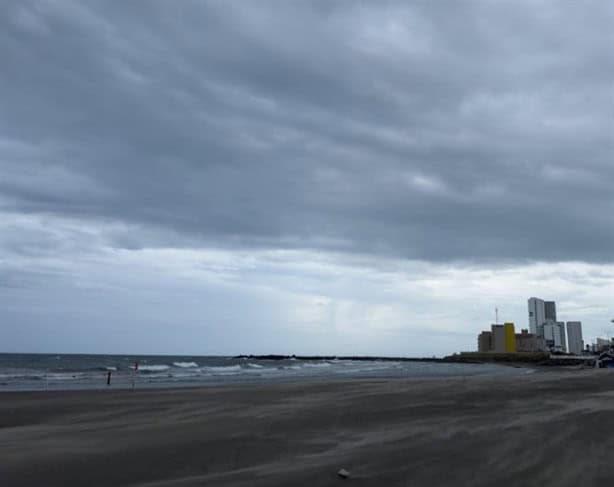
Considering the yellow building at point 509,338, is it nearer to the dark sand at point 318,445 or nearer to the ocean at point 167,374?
the ocean at point 167,374

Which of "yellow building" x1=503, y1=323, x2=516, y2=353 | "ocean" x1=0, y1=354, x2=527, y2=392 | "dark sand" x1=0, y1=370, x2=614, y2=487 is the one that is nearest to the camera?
"dark sand" x1=0, y1=370, x2=614, y2=487

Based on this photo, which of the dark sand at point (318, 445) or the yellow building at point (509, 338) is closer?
the dark sand at point (318, 445)

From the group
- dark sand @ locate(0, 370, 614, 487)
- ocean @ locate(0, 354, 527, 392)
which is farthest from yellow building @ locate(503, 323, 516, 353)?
dark sand @ locate(0, 370, 614, 487)

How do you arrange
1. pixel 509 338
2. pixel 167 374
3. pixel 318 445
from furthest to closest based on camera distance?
1. pixel 509 338
2. pixel 167 374
3. pixel 318 445

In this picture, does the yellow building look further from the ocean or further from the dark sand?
the dark sand

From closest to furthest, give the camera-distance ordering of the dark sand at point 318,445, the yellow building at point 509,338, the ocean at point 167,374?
the dark sand at point 318,445 → the ocean at point 167,374 → the yellow building at point 509,338

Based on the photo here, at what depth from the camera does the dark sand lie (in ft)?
25.9

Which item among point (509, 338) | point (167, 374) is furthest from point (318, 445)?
point (509, 338)

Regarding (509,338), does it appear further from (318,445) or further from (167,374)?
(318,445)

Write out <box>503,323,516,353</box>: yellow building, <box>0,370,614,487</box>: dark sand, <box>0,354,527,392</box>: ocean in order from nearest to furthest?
<box>0,370,614,487</box>: dark sand < <box>0,354,527,392</box>: ocean < <box>503,323,516,353</box>: yellow building

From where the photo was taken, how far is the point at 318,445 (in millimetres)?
10562

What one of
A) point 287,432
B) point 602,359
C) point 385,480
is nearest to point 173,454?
point 287,432

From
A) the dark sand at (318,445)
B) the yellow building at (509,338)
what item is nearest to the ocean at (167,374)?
the dark sand at (318,445)

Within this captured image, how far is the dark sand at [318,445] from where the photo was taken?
7.90 metres
